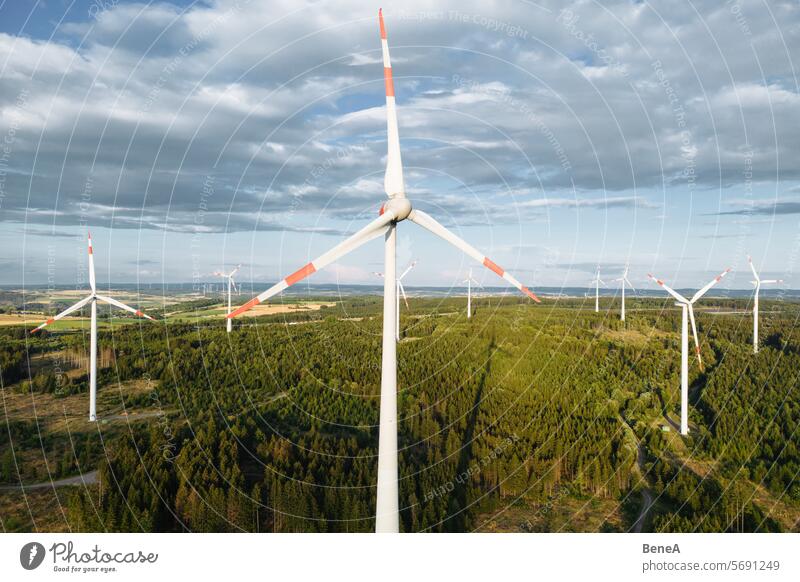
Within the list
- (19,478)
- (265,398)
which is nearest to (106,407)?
(265,398)

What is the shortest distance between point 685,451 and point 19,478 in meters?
35.3

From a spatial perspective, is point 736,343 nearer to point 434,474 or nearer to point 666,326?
point 666,326

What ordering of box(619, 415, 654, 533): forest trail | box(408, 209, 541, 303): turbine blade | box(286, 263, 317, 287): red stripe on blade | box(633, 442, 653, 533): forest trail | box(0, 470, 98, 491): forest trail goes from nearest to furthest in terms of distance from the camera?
1. box(286, 263, 317, 287): red stripe on blade
2. box(408, 209, 541, 303): turbine blade
3. box(633, 442, 653, 533): forest trail
4. box(619, 415, 654, 533): forest trail
5. box(0, 470, 98, 491): forest trail

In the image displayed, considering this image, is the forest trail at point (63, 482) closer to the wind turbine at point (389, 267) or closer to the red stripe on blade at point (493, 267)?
the wind turbine at point (389, 267)

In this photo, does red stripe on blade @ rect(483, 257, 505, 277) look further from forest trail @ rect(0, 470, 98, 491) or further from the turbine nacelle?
forest trail @ rect(0, 470, 98, 491)

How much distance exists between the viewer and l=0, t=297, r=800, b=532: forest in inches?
870
